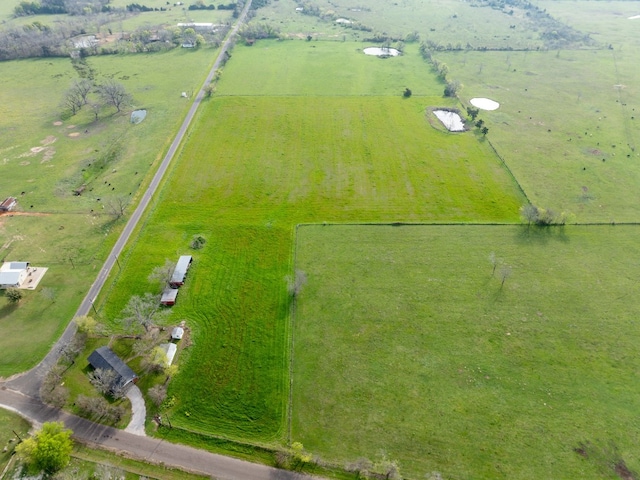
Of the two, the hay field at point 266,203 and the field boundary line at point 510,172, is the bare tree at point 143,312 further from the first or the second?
the field boundary line at point 510,172

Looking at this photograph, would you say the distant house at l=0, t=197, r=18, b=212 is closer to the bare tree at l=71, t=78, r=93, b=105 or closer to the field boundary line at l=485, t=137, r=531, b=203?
the bare tree at l=71, t=78, r=93, b=105

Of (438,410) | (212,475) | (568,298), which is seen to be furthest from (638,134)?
(212,475)

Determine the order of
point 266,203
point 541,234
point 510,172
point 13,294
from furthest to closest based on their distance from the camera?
point 510,172 → point 266,203 → point 541,234 → point 13,294

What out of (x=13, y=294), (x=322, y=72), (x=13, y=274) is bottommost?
(x=13, y=294)

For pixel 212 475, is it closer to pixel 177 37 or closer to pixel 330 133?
pixel 330 133

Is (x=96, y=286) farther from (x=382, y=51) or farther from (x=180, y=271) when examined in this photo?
(x=382, y=51)

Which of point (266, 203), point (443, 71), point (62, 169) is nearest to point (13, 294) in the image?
point (62, 169)
